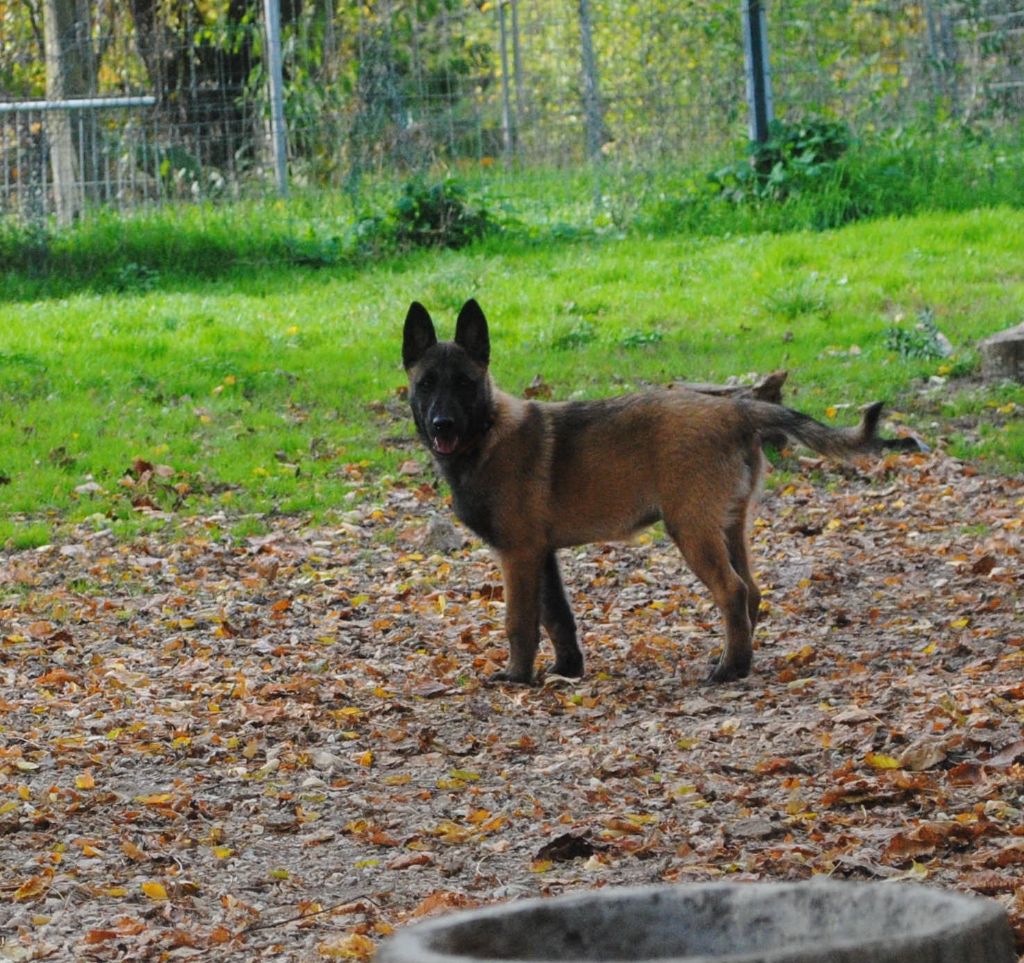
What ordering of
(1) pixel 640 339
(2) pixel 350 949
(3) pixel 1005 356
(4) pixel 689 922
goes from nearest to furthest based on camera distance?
1. (4) pixel 689 922
2. (2) pixel 350 949
3. (3) pixel 1005 356
4. (1) pixel 640 339

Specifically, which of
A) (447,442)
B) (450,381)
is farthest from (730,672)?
(450,381)

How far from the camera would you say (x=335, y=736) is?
247 inches

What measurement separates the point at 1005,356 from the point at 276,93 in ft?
29.3

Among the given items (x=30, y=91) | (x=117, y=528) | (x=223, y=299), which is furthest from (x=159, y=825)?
(x=30, y=91)

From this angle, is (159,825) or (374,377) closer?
(159,825)

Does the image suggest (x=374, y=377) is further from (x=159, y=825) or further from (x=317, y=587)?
(x=159, y=825)

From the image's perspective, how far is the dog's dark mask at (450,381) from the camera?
23.3 ft

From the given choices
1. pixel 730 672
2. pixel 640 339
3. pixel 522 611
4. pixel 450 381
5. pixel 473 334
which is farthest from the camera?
pixel 640 339

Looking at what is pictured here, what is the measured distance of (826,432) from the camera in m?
6.87

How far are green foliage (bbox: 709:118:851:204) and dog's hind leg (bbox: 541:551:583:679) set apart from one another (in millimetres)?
9896

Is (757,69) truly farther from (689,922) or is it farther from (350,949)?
(689,922)

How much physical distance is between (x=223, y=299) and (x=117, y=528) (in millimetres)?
5733

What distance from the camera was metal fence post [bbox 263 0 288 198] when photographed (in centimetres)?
1736

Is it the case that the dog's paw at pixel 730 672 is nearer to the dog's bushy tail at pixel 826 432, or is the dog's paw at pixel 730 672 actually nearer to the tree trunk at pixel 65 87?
the dog's bushy tail at pixel 826 432
